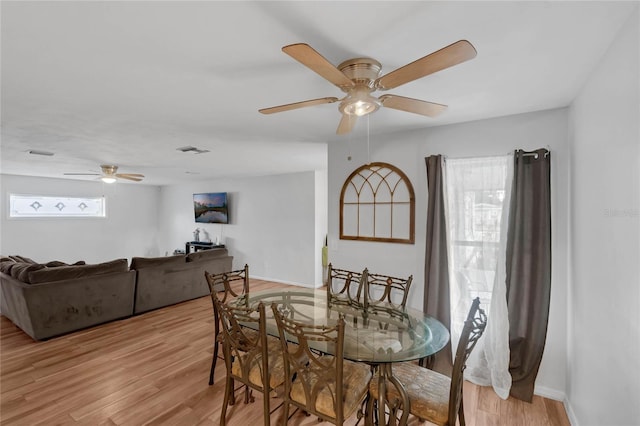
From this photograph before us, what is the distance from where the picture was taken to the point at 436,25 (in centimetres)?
127

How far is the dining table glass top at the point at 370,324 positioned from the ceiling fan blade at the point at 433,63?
4.95ft

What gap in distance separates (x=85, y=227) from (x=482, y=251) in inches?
335

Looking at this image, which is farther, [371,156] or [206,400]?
[371,156]

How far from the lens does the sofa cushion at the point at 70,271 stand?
11.2 ft

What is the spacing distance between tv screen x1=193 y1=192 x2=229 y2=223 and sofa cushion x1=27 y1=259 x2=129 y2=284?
298 centimetres

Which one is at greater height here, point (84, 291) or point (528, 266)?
point (528, 266)

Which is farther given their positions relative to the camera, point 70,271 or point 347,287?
point 70,271

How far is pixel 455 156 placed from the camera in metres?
2.73

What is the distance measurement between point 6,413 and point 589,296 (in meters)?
4.25

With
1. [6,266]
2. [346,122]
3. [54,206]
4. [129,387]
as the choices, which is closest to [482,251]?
[346,122]

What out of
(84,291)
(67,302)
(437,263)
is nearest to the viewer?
(437,263)

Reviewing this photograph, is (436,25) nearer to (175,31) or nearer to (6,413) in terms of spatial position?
(175,31)

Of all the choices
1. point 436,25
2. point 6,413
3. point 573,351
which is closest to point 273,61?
point 436,25

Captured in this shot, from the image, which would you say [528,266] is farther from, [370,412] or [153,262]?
[153,262]
